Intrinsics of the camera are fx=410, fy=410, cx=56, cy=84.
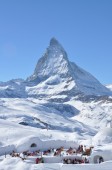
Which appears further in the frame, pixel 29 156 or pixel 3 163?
pixel 29 156

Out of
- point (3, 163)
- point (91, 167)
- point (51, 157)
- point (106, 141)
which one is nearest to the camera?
point (91, 167)

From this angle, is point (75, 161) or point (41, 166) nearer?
point (41, 166)

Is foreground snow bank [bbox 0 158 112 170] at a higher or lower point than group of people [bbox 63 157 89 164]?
lower

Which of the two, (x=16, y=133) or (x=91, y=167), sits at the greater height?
(x=16, y=133)

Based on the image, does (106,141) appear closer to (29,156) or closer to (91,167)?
(29,156)

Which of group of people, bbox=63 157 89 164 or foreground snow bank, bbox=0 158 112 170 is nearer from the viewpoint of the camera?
foreground snow bank, bbox=0 158 112 170

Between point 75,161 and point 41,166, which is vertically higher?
point 75,161

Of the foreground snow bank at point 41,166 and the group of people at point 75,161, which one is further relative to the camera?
the group of people at point 75,161

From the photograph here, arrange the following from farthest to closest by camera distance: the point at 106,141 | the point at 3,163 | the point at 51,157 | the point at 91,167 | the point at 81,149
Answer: the point at 106,141 → the point at 81,149 → the point at 51,157 → the point at 3,163 → the point at 91,167

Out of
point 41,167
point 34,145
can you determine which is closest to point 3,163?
point 41,167

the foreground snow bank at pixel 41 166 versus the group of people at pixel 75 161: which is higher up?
the group of people at pixel 75 161

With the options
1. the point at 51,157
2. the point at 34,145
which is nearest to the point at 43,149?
the point at 34,145
